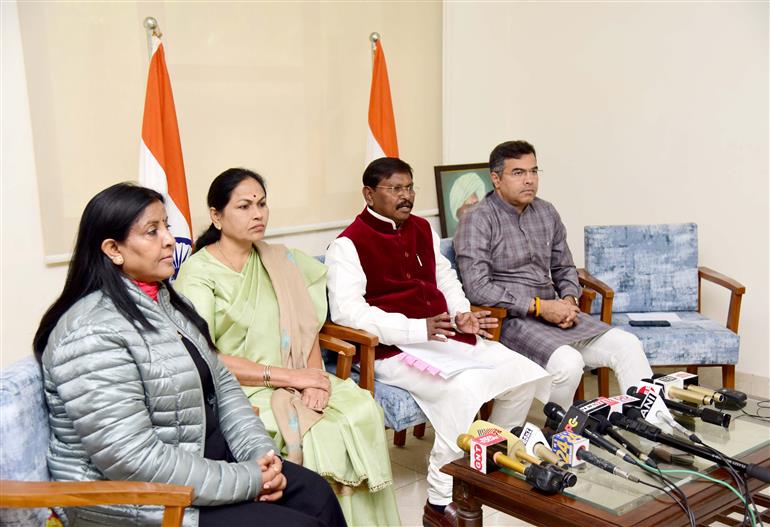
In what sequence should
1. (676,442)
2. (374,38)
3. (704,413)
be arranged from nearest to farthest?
(676,442)
(704,413)
(374,38)

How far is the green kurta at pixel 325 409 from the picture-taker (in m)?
2.55

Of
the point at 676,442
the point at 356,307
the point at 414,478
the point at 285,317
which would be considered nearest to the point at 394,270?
the point at 356,307

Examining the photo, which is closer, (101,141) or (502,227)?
(101,141)

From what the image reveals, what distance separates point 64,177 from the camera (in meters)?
3.32

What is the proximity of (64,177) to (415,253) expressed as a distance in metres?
1.52

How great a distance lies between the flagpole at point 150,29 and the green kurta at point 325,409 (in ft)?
3.73

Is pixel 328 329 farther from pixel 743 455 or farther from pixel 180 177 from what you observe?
pixel 743 455

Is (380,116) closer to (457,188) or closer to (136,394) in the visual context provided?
(457,188)

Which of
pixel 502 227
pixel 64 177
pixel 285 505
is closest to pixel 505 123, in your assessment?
pixel 502 227

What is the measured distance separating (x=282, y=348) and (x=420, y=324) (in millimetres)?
557

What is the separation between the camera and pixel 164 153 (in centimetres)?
336

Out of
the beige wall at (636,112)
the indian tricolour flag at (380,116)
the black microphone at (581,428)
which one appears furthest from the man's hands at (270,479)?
the beige wall at (636,112)

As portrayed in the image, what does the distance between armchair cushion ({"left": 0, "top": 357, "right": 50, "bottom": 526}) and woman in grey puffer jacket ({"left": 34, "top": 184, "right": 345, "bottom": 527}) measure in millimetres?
27

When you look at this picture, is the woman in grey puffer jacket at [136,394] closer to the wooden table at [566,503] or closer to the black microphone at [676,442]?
the wooden table at [566,503]
